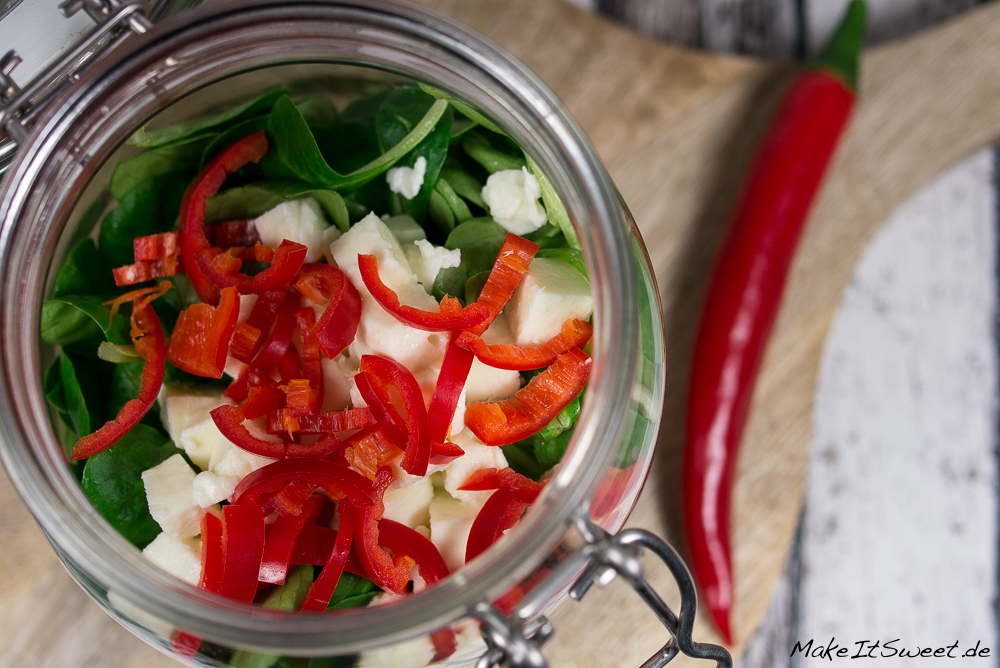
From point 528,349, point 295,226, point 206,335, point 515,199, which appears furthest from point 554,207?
point 206,335

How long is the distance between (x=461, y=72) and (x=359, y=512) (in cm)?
40

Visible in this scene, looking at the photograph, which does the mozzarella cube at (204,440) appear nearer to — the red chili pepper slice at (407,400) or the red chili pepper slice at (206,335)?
the red chili pepper slice at (206,335)

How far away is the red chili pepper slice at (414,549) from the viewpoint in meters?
0.67

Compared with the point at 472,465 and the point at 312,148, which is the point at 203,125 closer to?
the point at 312,148

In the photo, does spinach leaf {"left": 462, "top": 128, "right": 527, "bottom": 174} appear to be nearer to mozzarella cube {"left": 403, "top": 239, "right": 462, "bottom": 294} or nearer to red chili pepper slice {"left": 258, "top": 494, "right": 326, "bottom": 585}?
mozzarella cube {"left": 403, "top": 239, "right": 462, "bottom": 294}

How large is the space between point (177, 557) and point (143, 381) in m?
0.17

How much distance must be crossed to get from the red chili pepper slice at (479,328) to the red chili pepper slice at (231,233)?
25cm

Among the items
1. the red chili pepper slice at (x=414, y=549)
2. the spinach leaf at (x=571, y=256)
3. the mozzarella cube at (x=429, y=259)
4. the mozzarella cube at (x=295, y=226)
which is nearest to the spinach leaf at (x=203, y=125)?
the mozzarella cube at (x=295, y=226)

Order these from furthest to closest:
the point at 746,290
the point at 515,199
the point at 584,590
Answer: the point at 746,290
the point at 515,199
the point at 584,590

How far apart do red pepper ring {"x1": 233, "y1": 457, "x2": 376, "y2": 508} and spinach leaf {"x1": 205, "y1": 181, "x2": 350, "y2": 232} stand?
25 centimetres

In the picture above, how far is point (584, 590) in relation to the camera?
616mm

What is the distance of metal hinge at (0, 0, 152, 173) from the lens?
0.64 m

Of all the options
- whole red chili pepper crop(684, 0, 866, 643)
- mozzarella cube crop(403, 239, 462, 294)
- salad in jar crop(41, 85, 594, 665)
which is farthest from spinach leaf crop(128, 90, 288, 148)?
whole red chili pepper crop(684, 0, 866, 643)

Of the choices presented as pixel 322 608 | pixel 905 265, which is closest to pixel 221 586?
pixel 322 608
